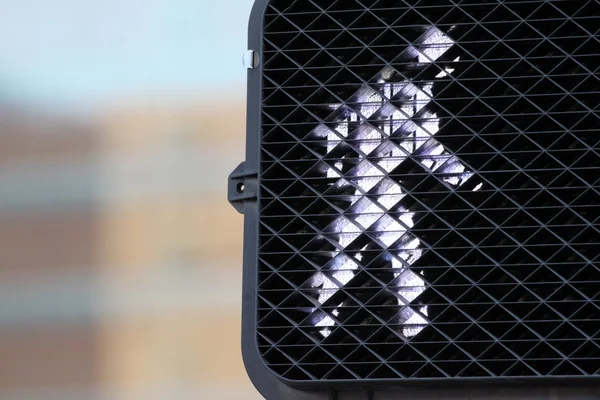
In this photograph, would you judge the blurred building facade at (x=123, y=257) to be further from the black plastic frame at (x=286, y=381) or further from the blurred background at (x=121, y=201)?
the black plastic frame at (x=286, y=381)

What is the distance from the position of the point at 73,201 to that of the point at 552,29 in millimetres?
864

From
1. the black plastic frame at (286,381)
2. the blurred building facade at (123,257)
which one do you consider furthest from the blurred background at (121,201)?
the black plastic frame at (286,381)

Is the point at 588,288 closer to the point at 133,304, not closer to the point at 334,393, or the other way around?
the point at 334,393

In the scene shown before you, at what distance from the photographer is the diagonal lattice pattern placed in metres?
0.88

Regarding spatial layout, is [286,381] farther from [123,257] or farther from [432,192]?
[123,257]

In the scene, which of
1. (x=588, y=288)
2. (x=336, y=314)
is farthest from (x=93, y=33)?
(x=588, y=288)

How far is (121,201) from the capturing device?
145cm

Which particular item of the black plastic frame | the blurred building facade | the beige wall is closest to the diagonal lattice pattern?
the black plastic frame

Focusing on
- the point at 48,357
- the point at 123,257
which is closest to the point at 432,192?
the point at 123,257

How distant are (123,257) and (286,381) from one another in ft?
1.98

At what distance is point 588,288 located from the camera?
2.88ft

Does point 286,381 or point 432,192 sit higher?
point 432,192

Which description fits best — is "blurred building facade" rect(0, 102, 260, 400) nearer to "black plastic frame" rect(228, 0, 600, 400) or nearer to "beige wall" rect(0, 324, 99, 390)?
"beige wall" rect(0, 324, 99, 390)

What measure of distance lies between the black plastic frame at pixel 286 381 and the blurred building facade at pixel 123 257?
1.41 feet
